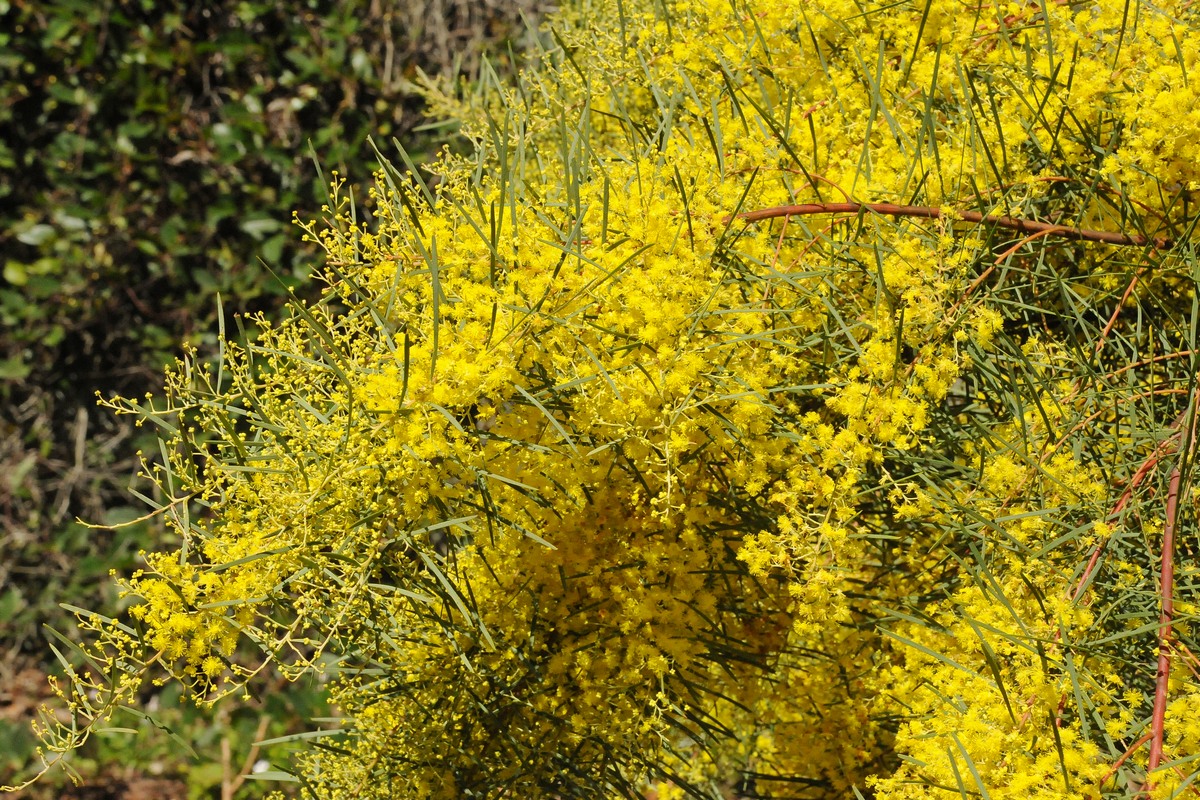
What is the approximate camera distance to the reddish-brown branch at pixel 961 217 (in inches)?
46.2

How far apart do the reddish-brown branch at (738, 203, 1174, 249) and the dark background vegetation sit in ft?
7.50

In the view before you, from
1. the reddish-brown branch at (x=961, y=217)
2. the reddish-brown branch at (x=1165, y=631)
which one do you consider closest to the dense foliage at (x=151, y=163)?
the reddish-brown branch at (x=961, y=217)

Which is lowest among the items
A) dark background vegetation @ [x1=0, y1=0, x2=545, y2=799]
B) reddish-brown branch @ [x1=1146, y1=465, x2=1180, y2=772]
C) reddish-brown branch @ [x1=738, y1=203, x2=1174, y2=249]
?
dark background vegetation @ [x1=0, y1=0, x2=545, y2=799]

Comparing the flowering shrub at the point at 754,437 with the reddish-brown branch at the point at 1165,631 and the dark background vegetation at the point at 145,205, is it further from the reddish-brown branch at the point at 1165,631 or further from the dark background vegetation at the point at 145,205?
the dark background vegetation at the point at 145,205

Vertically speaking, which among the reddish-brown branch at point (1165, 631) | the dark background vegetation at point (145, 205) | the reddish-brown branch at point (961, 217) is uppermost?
the reddish-brown branch at point (961, 217)

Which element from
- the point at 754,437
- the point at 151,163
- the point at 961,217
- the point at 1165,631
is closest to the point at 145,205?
the point at 151,163

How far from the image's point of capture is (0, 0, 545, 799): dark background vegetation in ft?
11.1

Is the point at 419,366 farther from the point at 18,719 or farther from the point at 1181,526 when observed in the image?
the point at 18,719

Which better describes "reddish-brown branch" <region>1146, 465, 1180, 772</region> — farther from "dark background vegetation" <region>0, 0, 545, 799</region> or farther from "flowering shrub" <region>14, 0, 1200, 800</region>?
"dark background vegetation" <region>0, 0, 545, 799</region>

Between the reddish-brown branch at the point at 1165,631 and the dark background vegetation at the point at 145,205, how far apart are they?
2.60 meters

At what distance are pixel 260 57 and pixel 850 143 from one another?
2602 mm

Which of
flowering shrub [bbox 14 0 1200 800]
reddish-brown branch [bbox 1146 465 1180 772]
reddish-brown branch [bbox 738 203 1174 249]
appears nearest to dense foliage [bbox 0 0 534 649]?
flowering shrub [bbox 14 0 1200 800]

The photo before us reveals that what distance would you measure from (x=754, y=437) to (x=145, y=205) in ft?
9.46

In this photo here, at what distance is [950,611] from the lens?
4.06 ft
